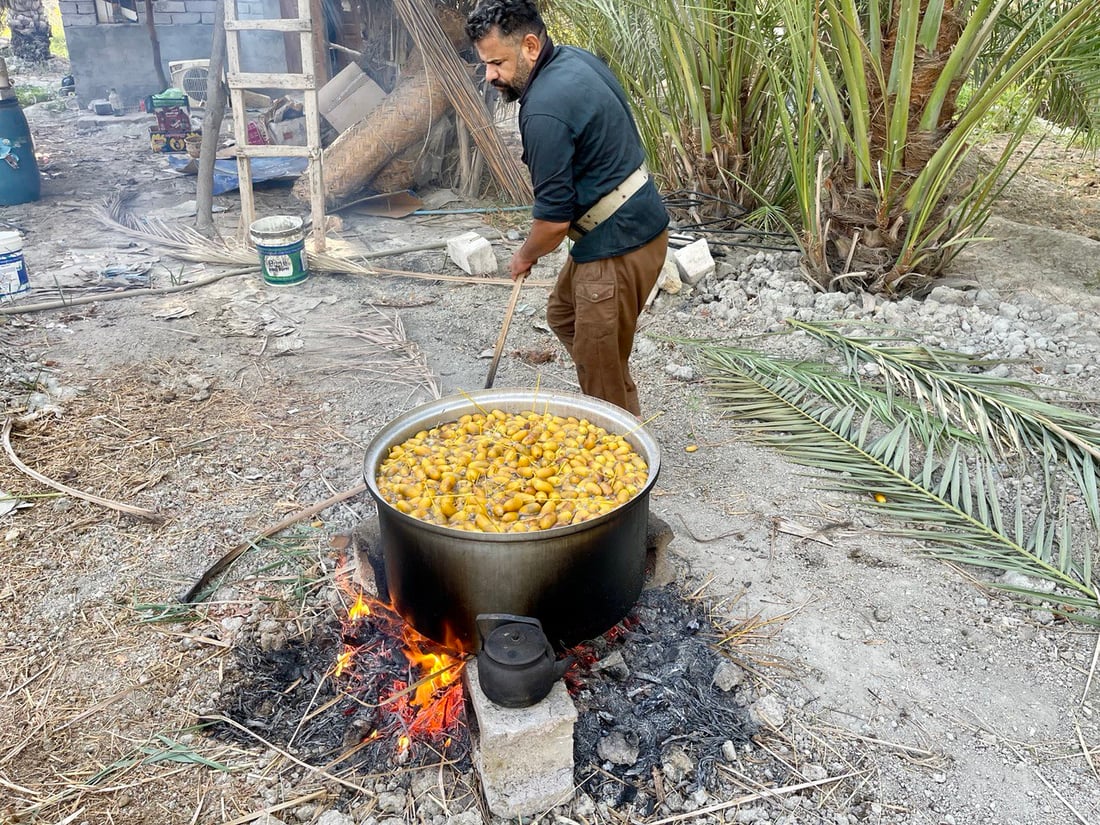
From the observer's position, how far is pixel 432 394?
4.61 m

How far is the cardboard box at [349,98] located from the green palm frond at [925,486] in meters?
6.27

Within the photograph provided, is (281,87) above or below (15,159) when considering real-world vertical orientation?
above

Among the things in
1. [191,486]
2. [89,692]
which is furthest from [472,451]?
[191,486]

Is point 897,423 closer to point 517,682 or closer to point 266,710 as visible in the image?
point 517,682

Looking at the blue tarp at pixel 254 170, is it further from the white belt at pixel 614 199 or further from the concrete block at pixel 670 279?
the white belt at pixel 614 199

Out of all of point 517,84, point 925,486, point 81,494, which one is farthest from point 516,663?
point 81,494

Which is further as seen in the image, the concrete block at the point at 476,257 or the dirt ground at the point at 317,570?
the concrete block at the point at 476,257

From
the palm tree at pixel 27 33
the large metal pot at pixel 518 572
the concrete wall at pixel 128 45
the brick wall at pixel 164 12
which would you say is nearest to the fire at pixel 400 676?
the large metal pot at pixel 518 572

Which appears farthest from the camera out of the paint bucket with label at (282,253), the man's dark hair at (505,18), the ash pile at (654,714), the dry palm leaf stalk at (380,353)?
the paint bucket with label at (282,253)

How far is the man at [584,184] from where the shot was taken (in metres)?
2.94

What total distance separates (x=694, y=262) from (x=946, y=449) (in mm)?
2479

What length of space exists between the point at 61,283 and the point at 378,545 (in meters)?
4.71

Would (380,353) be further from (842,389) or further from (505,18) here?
(842,389)

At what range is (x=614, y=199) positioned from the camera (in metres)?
3.29
